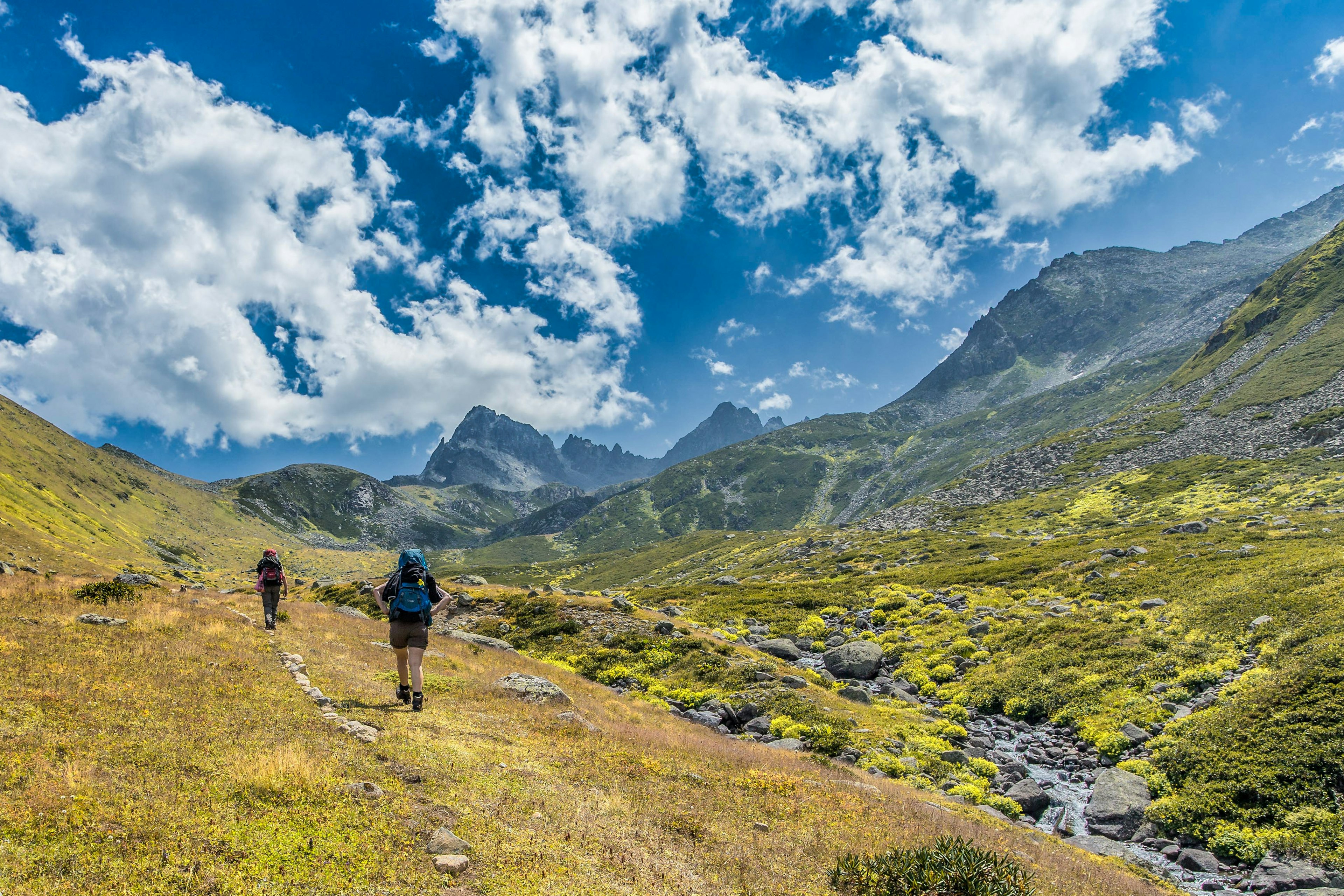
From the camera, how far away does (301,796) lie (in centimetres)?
779

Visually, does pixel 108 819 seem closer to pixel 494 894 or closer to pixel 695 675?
pixel 494 894

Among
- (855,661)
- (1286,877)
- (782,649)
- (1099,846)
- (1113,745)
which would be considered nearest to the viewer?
(1286,877)

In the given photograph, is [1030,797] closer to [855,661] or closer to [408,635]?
[855,661]

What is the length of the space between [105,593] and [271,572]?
501 cm

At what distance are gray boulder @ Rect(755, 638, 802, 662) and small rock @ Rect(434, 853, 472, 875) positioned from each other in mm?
29661

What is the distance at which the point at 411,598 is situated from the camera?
13.9 metres

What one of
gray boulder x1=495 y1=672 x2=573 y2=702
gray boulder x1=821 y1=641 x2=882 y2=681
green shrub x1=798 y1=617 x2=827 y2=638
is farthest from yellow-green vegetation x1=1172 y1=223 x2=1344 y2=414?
gray boulder x1=495 y1=672 x2=573 y2=702

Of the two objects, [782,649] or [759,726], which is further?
[782,649]

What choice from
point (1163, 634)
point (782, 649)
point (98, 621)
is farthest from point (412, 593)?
point (1163, 634)

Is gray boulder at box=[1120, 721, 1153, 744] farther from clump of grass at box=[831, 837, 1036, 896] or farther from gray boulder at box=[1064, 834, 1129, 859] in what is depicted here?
clump of grass at box=[831, 837, 1036, 896]

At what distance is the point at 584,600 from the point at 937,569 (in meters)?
41.4

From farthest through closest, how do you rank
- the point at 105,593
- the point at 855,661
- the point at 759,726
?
1. the point at 855,661
2. the point at 759,726
3. the point at 105,593

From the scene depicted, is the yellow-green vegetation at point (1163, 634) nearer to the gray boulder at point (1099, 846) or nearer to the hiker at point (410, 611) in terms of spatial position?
the gray boulder at point (1099, 846)

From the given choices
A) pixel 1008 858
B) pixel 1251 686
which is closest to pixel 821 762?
pixel 1008 858
